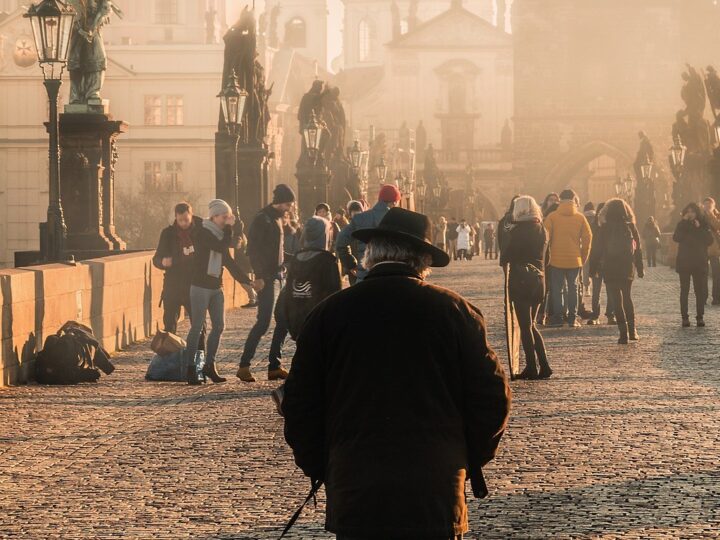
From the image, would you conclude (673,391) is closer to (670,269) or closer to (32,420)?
(32,420)

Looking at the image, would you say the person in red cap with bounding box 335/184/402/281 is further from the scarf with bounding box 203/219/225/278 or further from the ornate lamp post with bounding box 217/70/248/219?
the ornate lamp post with bounding box 217/70/248/219

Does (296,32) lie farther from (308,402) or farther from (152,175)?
(308,402)

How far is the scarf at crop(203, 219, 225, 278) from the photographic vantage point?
1373 cm

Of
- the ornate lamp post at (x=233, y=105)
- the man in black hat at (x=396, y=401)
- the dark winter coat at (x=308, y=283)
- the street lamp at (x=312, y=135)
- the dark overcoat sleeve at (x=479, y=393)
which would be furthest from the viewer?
the street lamp at (x=312, y=135)

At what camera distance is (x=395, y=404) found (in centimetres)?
469

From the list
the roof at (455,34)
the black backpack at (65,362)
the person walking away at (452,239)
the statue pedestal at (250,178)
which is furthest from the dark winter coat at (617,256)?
the roof at (455,34)

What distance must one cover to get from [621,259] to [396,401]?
13449mm

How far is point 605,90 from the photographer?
94.6m

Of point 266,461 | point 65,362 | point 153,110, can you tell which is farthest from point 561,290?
point 153,110

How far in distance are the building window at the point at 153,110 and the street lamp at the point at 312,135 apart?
4192 centimetres

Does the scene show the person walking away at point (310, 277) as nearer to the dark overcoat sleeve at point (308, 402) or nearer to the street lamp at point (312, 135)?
the dark overcoat sleeve at point (308, 402)

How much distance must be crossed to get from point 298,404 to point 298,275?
750 cm

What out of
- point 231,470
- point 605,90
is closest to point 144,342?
point 231,470

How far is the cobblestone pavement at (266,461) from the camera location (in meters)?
7.54
